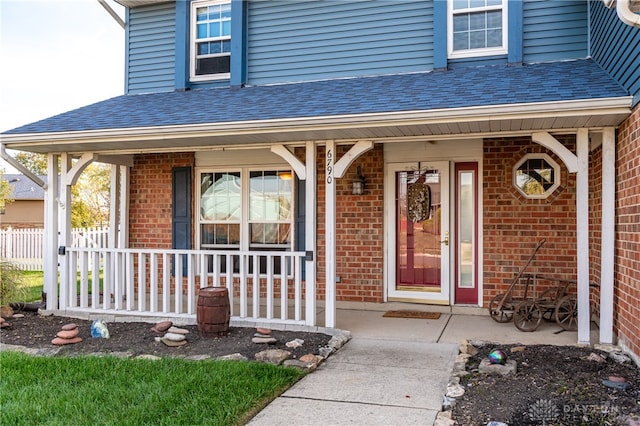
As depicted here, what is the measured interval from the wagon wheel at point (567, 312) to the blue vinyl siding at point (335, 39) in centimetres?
360

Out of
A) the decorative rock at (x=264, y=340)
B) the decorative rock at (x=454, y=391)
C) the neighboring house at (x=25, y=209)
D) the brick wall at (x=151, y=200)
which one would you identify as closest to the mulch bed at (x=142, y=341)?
the decorative rock at (x=264, y=340)

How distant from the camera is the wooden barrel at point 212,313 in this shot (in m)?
5.76

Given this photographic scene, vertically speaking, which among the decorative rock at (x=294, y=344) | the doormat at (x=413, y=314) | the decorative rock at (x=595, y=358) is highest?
the decorative rock at (x=595, y=358)

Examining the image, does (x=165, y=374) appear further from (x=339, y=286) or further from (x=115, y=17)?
(x=115, y=17)

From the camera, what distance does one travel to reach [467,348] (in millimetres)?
5055

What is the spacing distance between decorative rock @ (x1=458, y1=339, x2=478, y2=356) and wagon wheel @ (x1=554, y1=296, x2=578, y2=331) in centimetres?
140

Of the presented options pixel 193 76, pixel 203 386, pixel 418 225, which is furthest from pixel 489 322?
pixel 193 76

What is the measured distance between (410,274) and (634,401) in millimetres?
4067

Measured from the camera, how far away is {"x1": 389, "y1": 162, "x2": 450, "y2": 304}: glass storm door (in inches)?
289

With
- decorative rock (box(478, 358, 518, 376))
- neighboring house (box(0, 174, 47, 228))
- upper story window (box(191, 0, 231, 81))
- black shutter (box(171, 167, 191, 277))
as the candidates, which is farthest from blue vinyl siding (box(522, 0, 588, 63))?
neighboring house (box(0, 174, 47, 228))

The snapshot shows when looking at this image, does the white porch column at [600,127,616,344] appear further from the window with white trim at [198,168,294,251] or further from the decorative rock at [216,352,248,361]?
the window with white trim at [198,168,294,251]

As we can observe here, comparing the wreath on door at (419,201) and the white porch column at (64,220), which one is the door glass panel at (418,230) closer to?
the wreath on door at (419,201)

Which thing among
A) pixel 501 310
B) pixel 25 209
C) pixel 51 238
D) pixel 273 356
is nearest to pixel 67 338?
pixel 51 238

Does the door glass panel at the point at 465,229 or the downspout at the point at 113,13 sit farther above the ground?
the downspout at the point at 113,13
